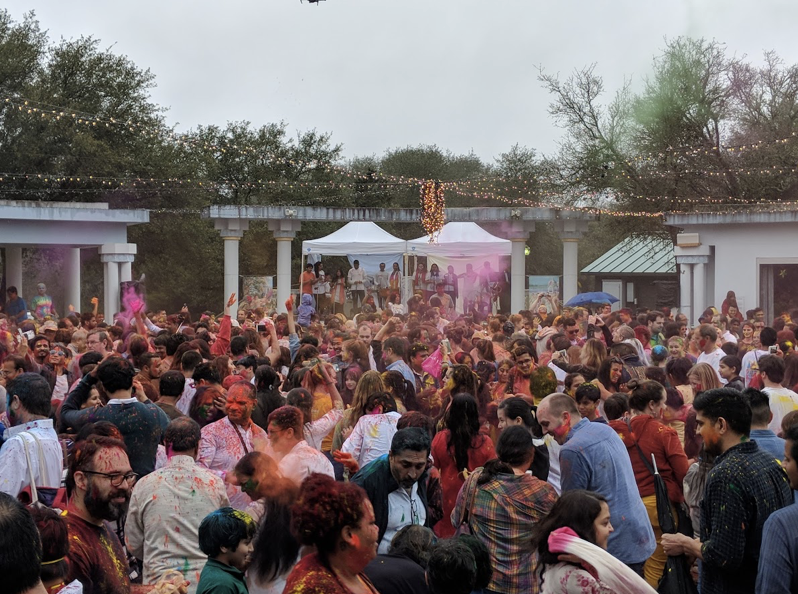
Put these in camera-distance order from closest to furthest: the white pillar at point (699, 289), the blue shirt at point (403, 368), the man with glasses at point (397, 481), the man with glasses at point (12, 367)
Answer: the man with glasses at point (397, 481), the man with glasses at point (12, 367), the blue shirt at point (403, 368), the white pillar at point (699, 289)

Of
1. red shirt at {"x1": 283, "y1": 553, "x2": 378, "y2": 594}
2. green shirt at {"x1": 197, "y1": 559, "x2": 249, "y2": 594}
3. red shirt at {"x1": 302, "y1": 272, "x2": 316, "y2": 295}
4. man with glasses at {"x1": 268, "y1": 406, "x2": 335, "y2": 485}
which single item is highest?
red shirt at {"x1": 302, "y1": 272, "x2": 316, "y2": 295}

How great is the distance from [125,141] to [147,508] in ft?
147

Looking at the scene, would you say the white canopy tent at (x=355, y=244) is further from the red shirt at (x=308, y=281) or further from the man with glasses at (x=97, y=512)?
the man with glasses at (x=97, y=512)

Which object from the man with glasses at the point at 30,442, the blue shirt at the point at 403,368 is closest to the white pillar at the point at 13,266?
the blue shirt at the point at 403,368

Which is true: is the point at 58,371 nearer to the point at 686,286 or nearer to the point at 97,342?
the point at 97,342

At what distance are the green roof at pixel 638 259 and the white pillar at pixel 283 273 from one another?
21086 mm

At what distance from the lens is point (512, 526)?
16.7 ft

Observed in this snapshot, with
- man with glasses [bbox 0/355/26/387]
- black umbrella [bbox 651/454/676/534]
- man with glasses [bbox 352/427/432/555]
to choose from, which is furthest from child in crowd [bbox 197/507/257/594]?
Result: man with glasses [bbox 0/355/26/387]

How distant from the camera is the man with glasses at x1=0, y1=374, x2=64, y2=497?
18.7 feet

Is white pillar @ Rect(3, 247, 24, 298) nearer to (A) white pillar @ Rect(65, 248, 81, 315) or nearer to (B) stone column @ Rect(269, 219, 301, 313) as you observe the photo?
(A) white pillar @ Rect(65, 248, 81, 315)

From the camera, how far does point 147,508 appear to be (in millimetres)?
5070

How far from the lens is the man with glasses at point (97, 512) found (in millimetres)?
4164

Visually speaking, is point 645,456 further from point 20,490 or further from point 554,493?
point 20,490

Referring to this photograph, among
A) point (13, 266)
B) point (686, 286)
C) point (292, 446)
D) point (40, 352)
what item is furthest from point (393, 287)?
point (292, 446)
